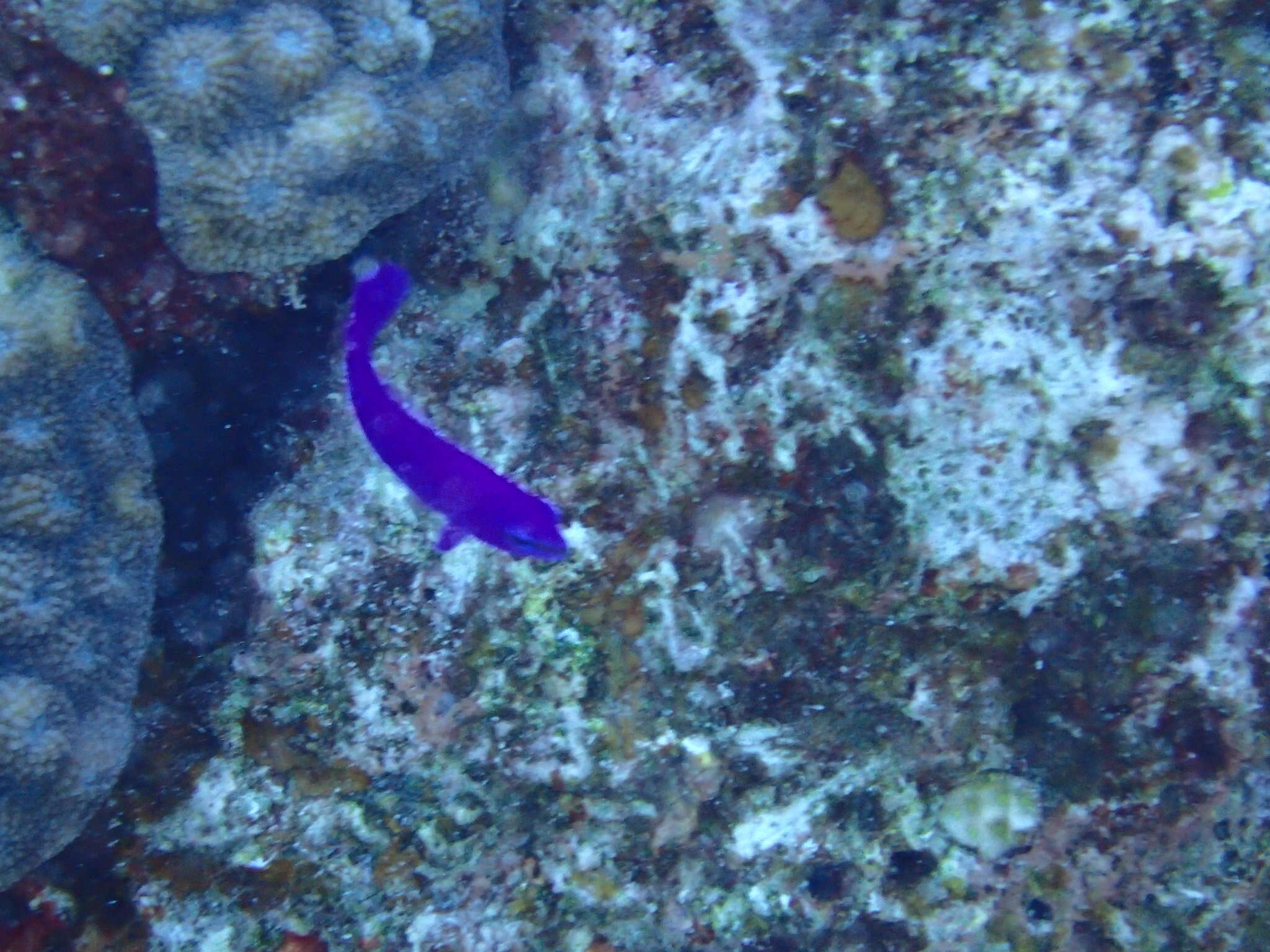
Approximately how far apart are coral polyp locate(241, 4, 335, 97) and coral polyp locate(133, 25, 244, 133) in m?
0.06

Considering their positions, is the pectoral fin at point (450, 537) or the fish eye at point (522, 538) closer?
the fish eye at point (522, 538)

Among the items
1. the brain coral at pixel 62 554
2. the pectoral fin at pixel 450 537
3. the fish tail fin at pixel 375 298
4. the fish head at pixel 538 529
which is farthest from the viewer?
the fish tail fin at pixel 375 298

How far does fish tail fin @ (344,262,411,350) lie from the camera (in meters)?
3.20

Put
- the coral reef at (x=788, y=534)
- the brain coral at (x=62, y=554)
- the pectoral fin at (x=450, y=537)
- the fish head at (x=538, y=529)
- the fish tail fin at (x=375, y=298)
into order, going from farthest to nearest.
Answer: the fish tail fin at (x=375, y=298)
the pectoral fin at (x=450, y=537)
the fish head at (x=538, y=529)
the brain coral at (x=62, y=554)
the coral reef at (x=788, y=534)

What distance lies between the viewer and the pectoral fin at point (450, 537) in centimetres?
303

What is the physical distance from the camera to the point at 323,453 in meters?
3.22

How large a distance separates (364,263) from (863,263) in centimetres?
182

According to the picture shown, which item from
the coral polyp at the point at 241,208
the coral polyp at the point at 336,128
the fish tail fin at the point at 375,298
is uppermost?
the coral polyp at the point at 336,128

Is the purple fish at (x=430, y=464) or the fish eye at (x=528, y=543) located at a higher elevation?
the purple fish at (x=430, y=464)

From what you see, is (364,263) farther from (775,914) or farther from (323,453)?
(775,914)

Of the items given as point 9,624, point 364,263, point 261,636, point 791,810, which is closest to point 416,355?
point 364,263

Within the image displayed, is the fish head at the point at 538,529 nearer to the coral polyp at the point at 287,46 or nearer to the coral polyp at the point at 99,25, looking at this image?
the coral polyp at the point at 287,46

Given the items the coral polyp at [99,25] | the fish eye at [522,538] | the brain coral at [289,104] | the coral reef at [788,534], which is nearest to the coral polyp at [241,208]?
the brain coral at [289,104]

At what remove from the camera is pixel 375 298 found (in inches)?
126
